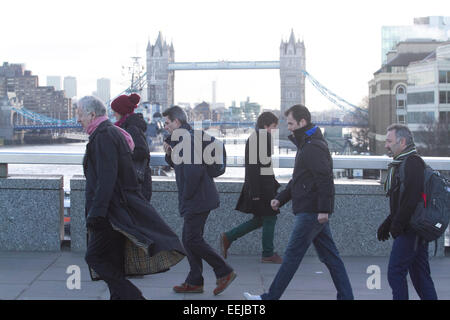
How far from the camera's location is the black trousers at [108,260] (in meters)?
3.38

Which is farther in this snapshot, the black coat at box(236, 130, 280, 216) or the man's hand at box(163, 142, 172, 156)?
the black coat at box(236, 130, 280, 216)

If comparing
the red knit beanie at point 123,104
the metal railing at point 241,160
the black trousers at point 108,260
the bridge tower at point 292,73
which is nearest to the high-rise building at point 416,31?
the bridge tower at point 292,73

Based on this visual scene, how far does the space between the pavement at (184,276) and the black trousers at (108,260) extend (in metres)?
0.69

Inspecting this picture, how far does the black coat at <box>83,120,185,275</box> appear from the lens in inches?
130

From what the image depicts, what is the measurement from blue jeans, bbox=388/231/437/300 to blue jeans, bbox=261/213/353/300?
1.17 feet

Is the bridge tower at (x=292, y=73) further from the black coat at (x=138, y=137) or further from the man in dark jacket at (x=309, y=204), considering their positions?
A: the man in dark jacket at (x=309, y=204)

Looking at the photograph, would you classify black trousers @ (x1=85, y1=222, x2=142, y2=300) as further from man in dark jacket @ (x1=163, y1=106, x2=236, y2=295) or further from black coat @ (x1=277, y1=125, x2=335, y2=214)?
black coat @ (x1=277, y1=125, x2=335, y2=214)

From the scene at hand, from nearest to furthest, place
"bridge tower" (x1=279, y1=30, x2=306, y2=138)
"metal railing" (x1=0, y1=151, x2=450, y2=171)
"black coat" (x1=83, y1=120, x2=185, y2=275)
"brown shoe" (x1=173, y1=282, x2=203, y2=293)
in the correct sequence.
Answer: "black coat" (x1=83, y1=120, x2=185, y2=275) < "brown shoe" (x1=173, y1=282, x2=203, y2=293) < "metal railing" (x1=0, y1=151, x2=450, y2=171) < "bridge tower" (x1=279, y1=30, x2=306, y2=138)

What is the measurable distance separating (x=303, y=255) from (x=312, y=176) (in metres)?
0.44

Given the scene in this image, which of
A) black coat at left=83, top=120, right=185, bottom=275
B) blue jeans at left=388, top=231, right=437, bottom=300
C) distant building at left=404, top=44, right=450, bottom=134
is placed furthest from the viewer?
distant building at left=404, top=44, right=450, bottom=134

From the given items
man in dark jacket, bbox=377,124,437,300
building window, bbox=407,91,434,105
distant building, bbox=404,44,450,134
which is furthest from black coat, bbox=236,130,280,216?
building window, bbox=407,91,434,105

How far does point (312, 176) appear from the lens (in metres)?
3.72
